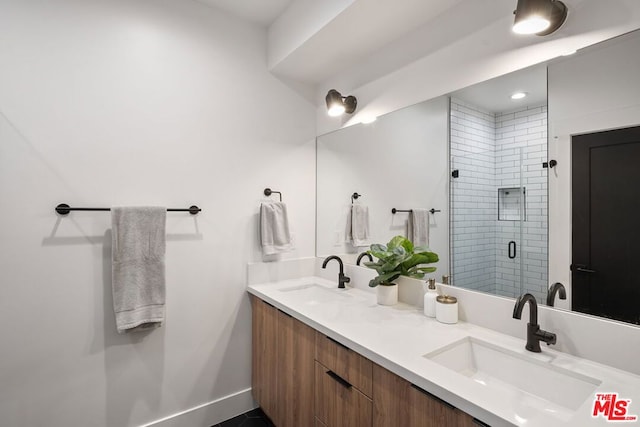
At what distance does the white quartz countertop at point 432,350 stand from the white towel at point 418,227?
→ 368mm

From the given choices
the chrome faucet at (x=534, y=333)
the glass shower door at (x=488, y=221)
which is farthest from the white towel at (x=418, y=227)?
the chrome faucet at (x=534, y=333)

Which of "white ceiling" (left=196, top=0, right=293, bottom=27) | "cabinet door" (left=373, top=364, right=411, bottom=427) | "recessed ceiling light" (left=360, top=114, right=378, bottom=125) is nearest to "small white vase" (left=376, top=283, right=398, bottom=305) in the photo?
"cabinet door" (left=373, top=364, right=411, bottom=427)

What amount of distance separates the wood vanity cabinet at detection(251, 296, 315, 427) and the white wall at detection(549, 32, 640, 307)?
1.11m

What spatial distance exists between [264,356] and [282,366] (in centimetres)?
25

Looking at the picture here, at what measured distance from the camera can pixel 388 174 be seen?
79.3 inches

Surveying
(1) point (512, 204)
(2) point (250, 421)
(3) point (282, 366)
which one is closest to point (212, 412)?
(2) point (250, 421)

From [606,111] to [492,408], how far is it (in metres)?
1.08

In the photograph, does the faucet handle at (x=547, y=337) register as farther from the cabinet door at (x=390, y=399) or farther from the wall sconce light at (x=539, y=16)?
the wall sconce light at (x=539, y=16)

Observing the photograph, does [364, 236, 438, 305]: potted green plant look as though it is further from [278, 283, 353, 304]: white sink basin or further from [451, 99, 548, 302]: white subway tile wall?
[278, 283, 353, 304]: white sink basin

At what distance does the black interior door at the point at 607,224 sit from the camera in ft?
3.41

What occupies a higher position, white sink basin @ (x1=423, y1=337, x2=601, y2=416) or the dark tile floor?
white sink basin @ (x1=423, y1=337, x2=601, y2=416)

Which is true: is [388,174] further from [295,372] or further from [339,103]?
[295,372]

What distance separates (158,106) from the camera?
5.93 ft

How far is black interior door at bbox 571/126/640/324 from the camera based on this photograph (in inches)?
40.9
